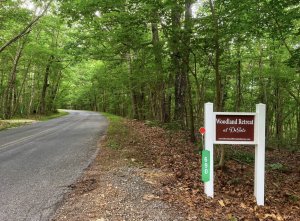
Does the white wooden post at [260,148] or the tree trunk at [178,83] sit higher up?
the tree trunk at [178,83]

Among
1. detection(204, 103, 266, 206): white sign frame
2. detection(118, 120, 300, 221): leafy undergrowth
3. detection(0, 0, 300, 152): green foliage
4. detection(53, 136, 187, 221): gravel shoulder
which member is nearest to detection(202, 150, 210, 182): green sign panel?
detection(204, 103, 266, 206): white sign frame

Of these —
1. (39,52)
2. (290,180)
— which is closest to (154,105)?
(39,52)

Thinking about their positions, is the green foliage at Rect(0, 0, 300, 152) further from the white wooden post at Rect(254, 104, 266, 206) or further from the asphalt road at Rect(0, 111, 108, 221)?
the asphalt road at Rect(0, 111, 108, 221)

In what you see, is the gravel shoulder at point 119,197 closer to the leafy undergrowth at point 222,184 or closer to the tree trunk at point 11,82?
the leafy undergrowth at point 222,184

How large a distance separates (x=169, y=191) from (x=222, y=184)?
1.70 metres

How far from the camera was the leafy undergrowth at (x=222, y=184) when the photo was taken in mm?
5020

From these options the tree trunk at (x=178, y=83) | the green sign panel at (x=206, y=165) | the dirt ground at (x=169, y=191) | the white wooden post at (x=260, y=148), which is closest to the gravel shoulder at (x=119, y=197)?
the dirt ground at (x=169, y=191)

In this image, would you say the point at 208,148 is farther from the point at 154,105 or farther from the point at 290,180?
the point at 154,105

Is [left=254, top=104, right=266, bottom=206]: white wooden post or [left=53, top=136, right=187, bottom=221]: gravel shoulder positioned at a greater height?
[left=254, top=104, right=266, bottom=206]: white wooden post

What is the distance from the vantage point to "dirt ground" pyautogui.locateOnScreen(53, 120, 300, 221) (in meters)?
4.68

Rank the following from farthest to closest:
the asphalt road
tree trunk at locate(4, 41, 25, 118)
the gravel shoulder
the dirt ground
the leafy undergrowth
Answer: tree trunk at locate(4, 41, 25, 118), the leafy undergrowth, the asphalt road, the dirt ground, the gravel shoulder

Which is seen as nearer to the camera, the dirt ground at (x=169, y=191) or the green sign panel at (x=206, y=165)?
the dirt ground at (x=169, y=191)

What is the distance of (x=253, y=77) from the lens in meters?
18.1

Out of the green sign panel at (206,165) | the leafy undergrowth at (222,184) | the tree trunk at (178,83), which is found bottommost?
the leafy undergrowth at (222,184)
